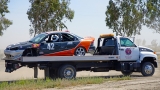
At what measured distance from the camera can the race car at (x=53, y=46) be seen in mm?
15867

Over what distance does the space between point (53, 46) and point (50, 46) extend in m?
0.17

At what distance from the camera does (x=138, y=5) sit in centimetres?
3466

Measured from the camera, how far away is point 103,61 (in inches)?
717

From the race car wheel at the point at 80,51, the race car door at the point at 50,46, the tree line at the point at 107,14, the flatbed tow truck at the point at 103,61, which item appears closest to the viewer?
the flatbed tow truck at the point at 103,61

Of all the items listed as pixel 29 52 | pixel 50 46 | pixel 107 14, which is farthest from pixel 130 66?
pixel 107 14

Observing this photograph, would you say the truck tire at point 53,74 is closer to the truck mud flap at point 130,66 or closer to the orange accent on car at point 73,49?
the orange accent on car at point 73,49

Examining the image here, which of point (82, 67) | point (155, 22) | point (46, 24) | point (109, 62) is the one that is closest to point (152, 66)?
point (109, 62)

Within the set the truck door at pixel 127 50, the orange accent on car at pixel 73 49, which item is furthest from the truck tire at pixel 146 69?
the orange accent on car at pixel 73 49

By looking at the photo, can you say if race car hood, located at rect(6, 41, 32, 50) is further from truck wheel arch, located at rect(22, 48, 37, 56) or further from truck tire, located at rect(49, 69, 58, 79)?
truck tire, located at rect(49, 69, 58, 79)

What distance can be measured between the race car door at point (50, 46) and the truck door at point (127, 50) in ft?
12.2

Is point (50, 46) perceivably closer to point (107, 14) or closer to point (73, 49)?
point (73, 49)

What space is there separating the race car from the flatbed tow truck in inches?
16.4

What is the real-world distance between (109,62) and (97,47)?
6.04 ft

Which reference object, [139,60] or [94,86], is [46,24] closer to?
[139,60]
